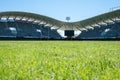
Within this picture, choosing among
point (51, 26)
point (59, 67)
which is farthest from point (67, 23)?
point (59, 67)

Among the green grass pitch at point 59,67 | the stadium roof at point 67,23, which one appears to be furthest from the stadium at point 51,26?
the green grass pitch at point 59,67

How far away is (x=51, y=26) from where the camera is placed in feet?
376

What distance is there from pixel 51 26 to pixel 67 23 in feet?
26.3

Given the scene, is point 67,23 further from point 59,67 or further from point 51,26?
point 59,67

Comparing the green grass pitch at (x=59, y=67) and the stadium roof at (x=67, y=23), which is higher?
the stadium roof at (x=67, y=23)

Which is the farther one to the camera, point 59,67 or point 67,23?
point 67,23

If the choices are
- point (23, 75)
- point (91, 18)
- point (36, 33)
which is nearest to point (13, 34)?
point (36, 33)

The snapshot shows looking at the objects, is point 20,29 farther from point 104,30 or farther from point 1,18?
point 104,30

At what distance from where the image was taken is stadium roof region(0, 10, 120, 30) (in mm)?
98375

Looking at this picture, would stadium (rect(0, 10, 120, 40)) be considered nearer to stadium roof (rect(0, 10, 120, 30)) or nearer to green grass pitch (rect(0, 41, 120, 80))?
stadium roof (rect(0, 10, 120, 30))

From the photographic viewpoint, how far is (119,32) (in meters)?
99.1

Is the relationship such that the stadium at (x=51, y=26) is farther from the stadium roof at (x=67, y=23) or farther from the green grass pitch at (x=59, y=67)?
the green grass pitch at (x=59, y=67)

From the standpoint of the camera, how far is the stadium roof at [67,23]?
98.4 meters

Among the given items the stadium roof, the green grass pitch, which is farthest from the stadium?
the green grass pitch
